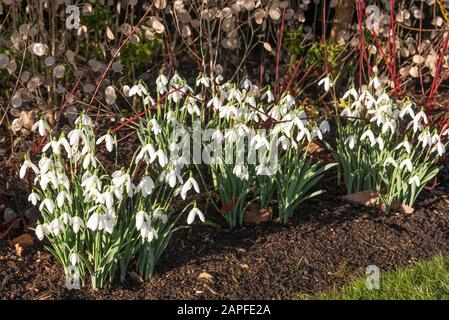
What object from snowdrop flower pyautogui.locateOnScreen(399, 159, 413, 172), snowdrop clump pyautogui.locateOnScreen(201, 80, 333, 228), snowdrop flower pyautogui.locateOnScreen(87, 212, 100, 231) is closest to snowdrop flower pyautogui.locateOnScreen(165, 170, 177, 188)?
snowdrop flower pyautogui.locateOnScreen(87, 212, 100, 231)

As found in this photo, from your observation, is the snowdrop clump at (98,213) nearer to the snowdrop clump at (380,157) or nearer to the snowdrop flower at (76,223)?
the snowdrop flower at (76,223)

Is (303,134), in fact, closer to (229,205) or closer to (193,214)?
(229,205)

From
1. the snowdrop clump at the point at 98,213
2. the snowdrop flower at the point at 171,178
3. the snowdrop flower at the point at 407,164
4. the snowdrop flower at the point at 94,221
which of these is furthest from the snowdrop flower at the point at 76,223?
the snowdrop flower at the point at 407,164

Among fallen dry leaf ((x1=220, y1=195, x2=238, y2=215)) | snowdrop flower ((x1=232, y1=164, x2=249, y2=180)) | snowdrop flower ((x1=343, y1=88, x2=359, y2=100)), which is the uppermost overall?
snowdrop flower ((x1=343, y1=88, x2=359, y2=100))

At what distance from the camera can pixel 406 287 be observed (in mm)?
3395

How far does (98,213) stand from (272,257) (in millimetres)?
901

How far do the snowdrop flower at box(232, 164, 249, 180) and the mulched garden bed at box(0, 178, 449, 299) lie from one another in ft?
1.05

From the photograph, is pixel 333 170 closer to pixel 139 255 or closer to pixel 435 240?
pixel 435 240

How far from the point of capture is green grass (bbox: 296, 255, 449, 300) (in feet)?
10.9

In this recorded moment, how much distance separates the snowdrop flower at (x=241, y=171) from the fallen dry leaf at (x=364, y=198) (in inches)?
28.5

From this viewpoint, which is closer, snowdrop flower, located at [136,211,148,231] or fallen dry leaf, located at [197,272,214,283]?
snowdrop flower, located at [136,211,148,231]

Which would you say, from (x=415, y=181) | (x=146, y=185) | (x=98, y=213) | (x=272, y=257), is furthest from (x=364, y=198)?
(x=98, y=213)

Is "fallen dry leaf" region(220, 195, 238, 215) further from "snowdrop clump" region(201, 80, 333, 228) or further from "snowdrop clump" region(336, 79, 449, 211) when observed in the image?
"snowdrop clump" region(336, 79, 449, 211)
